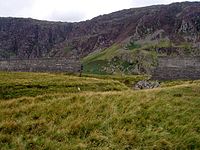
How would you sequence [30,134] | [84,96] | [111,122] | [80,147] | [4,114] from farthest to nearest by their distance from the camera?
[84,96]
[4,114]
[111,122]
[30,134]
[80,147]

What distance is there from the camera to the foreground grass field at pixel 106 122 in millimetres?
14648

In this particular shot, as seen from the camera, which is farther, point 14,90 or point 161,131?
point 14,90

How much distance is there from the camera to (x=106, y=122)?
1644 cm

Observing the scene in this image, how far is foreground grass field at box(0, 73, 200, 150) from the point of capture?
577 inches

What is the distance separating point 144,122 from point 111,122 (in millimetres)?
1407

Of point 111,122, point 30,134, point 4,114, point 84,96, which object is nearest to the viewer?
point 30,134

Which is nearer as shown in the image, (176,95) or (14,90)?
(176,95)

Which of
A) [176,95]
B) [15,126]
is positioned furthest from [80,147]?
[176,95]

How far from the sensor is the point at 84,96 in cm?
2130

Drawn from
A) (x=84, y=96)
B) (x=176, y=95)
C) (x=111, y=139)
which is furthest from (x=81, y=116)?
(x=176, y=95)

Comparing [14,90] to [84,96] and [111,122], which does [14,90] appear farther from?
[111,122]

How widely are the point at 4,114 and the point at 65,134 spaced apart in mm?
4047

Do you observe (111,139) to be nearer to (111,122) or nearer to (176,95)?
(111,122)

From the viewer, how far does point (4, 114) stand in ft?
58.8
